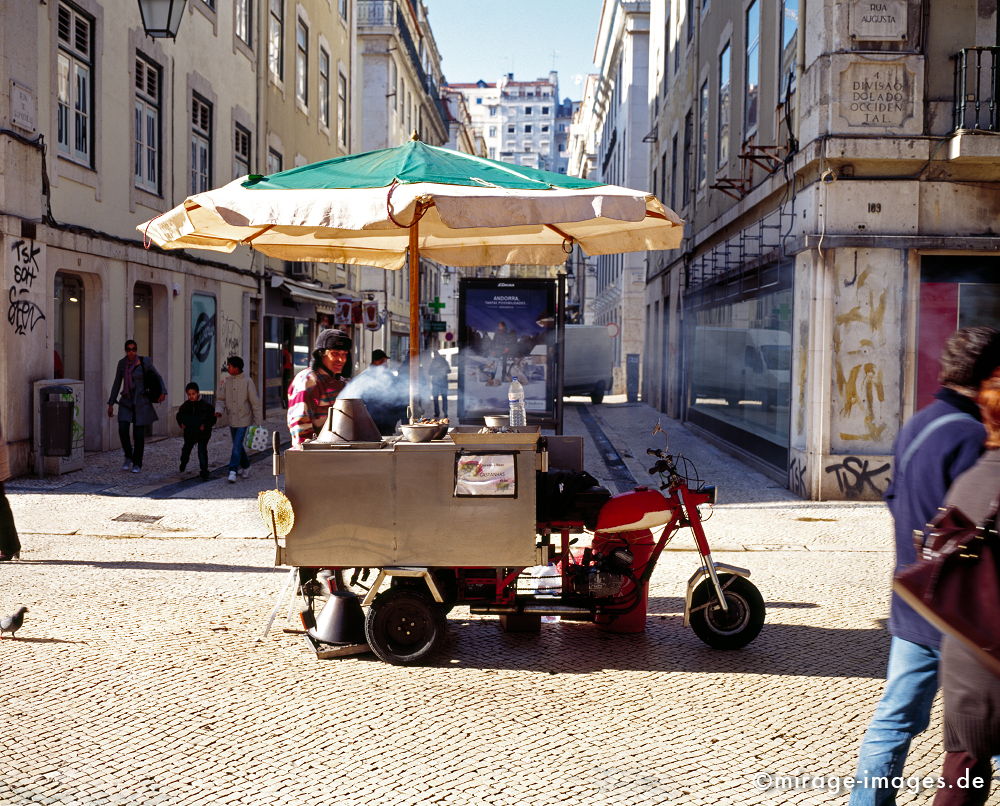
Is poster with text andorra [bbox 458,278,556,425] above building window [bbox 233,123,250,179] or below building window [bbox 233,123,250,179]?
below

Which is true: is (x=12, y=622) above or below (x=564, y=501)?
below

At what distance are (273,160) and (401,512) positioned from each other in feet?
70.2

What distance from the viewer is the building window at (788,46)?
12.8m

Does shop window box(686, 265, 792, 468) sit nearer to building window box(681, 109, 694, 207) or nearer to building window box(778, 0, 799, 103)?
building window box(778, 0, 799, 103)

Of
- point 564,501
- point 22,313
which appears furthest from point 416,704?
point 22,313

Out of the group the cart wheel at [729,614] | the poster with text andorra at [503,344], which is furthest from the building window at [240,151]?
the cart wheel at [729,614]

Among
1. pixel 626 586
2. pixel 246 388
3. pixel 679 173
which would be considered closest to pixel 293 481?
pixel 626 586

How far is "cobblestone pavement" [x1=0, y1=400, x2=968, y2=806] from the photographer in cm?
387

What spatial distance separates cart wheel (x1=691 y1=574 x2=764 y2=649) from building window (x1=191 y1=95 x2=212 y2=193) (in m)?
15.9

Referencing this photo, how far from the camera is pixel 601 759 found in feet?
13.6

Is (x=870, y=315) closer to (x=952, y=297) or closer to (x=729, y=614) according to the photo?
(x=952, y=297)

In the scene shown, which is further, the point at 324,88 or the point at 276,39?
the point at 324,88

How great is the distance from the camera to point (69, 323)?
15.0 metres

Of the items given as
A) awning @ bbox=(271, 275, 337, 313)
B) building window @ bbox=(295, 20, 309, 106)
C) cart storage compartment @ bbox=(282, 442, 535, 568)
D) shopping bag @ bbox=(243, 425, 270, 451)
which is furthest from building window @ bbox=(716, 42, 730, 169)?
cart storage compartment @ bbox=(282, 442, 535, 568)
